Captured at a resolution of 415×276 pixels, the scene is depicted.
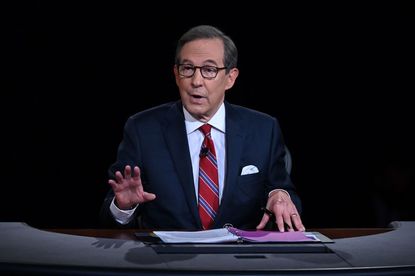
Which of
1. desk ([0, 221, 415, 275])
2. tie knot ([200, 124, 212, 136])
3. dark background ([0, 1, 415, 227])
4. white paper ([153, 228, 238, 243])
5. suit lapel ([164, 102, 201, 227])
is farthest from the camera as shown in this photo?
dark background ([0, 1, 415, 227])

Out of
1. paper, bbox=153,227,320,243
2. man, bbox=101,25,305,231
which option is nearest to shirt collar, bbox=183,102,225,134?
man, bbox=101,25,305,231

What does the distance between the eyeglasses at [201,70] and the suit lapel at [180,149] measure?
0.20 metres

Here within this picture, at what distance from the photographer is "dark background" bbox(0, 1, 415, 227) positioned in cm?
405

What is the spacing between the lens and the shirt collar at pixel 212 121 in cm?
307

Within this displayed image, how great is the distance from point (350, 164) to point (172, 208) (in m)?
1.64

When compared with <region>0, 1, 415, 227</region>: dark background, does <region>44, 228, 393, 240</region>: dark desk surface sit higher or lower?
lower

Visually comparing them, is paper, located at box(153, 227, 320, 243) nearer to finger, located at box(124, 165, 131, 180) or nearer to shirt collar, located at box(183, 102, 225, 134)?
finger, located at box(124, 165, 131, 180)

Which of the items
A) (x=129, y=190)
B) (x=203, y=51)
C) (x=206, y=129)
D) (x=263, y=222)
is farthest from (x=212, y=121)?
(x=129, y=190)

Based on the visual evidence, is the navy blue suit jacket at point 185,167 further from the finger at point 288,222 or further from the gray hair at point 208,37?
the finger at point 288,222

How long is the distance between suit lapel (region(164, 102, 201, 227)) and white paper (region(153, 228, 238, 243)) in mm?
483

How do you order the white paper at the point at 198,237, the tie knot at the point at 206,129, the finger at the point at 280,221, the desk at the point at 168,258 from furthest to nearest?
the tie knot at the point at 206,129 → the finger at the point at 280,221 → the white paper at the point at 198,237 → the desk at the point at 168,258

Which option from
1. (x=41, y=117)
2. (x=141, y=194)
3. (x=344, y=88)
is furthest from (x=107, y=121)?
(x=141, y=194)

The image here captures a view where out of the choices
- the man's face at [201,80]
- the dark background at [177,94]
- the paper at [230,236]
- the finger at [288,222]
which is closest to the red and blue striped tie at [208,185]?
the man's face at [201,80]

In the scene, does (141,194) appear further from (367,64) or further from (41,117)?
(367,64)
